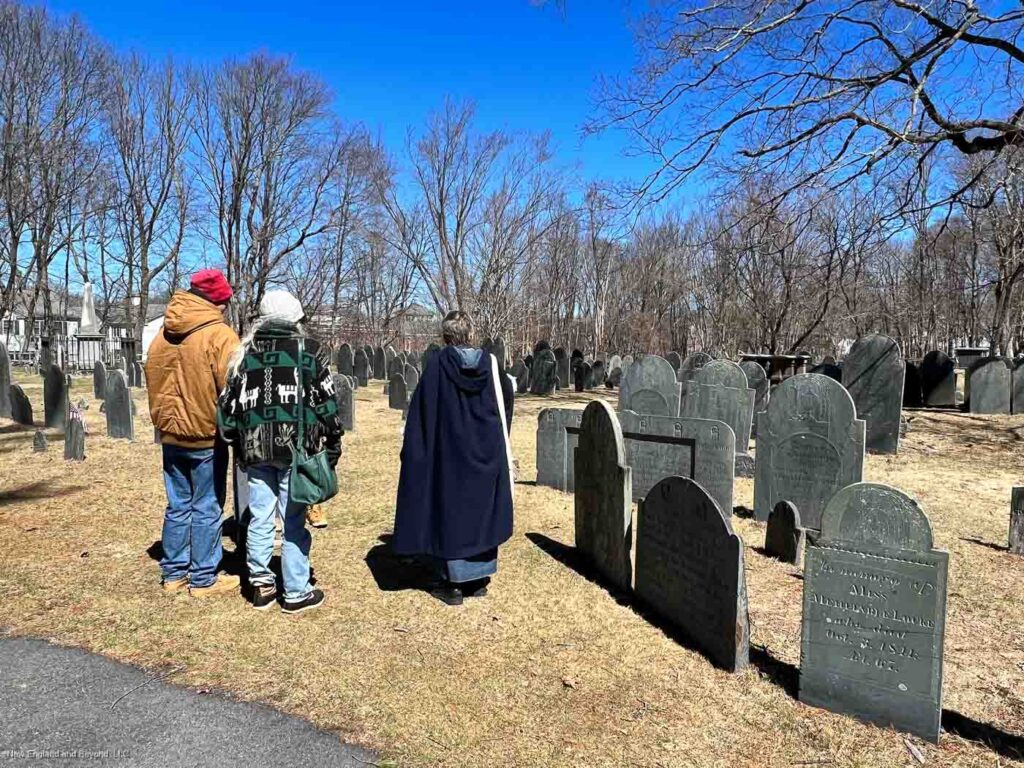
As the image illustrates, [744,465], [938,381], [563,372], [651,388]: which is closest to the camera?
[744,465]

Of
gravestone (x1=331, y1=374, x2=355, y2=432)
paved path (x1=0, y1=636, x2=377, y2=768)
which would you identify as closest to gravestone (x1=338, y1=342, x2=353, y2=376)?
gravestone (x1=331, y1=374, x2=355, y2=432)

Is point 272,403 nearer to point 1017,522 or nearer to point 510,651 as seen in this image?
point 510,651

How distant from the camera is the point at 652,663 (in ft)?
10.9

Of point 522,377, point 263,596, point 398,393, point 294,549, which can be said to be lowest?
point 263,596

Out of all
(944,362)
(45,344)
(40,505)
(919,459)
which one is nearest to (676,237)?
(944,362)

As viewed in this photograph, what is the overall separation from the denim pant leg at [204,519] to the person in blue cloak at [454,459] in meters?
1.13

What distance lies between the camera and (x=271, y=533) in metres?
3.81

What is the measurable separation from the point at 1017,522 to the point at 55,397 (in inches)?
493

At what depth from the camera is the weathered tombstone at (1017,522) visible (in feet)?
16.7

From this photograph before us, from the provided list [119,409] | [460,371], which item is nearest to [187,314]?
[460,371]

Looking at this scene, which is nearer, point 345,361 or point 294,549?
point 294,549

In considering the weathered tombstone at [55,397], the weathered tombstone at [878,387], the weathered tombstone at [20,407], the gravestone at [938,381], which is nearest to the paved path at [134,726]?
the weathered tombstone at [55,397]

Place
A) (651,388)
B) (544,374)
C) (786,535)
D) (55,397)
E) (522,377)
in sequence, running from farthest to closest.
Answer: (522,377) < (544,374) < (55,397) < (651,388) < (786,535)

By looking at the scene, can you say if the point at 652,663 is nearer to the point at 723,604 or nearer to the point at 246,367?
the point at 723,604
